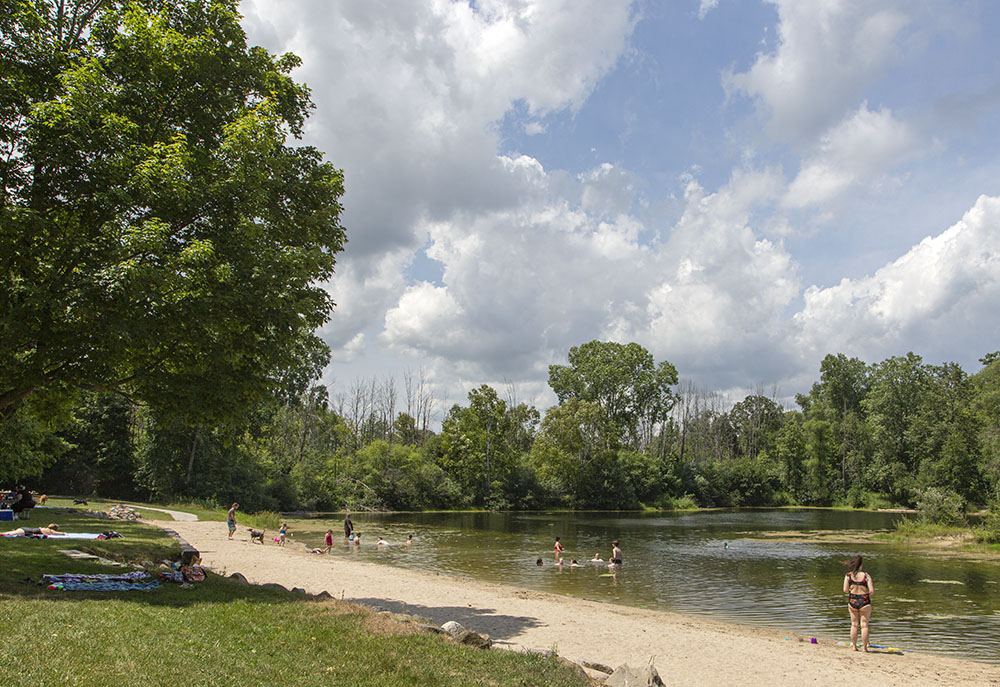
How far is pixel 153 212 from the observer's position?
484 inches

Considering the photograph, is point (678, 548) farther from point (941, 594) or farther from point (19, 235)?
point (19, 235)

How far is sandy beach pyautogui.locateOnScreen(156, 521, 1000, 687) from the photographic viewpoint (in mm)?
12325

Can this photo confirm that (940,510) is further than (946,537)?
Yes

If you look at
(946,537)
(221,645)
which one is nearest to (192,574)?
(221,645)

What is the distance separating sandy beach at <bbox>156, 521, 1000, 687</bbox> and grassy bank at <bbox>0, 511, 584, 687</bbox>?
326 centimetres

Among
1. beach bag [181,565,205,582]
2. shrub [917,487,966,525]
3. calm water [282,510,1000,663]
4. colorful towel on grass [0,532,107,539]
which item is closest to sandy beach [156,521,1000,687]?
calm water [282,510,1000,663]

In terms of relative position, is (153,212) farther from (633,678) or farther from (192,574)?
(633,678)

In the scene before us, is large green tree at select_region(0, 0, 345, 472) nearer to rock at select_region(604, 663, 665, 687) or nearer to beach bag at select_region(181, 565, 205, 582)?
beach bag at select_region(181, 565, 205, 582)

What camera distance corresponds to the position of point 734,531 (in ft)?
166

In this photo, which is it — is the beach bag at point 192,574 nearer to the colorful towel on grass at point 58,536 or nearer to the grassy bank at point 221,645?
the grassy bank at point 221,645

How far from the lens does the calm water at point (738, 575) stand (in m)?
18.4

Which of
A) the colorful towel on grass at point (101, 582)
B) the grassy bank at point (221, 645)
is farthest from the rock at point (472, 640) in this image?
the colorful towel on grass at point (101, 582)

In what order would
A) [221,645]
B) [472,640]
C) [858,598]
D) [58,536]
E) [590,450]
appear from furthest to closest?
[590,450], [58,536], [858,598], [472,640], [221,645]

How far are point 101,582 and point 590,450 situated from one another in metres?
79.8
